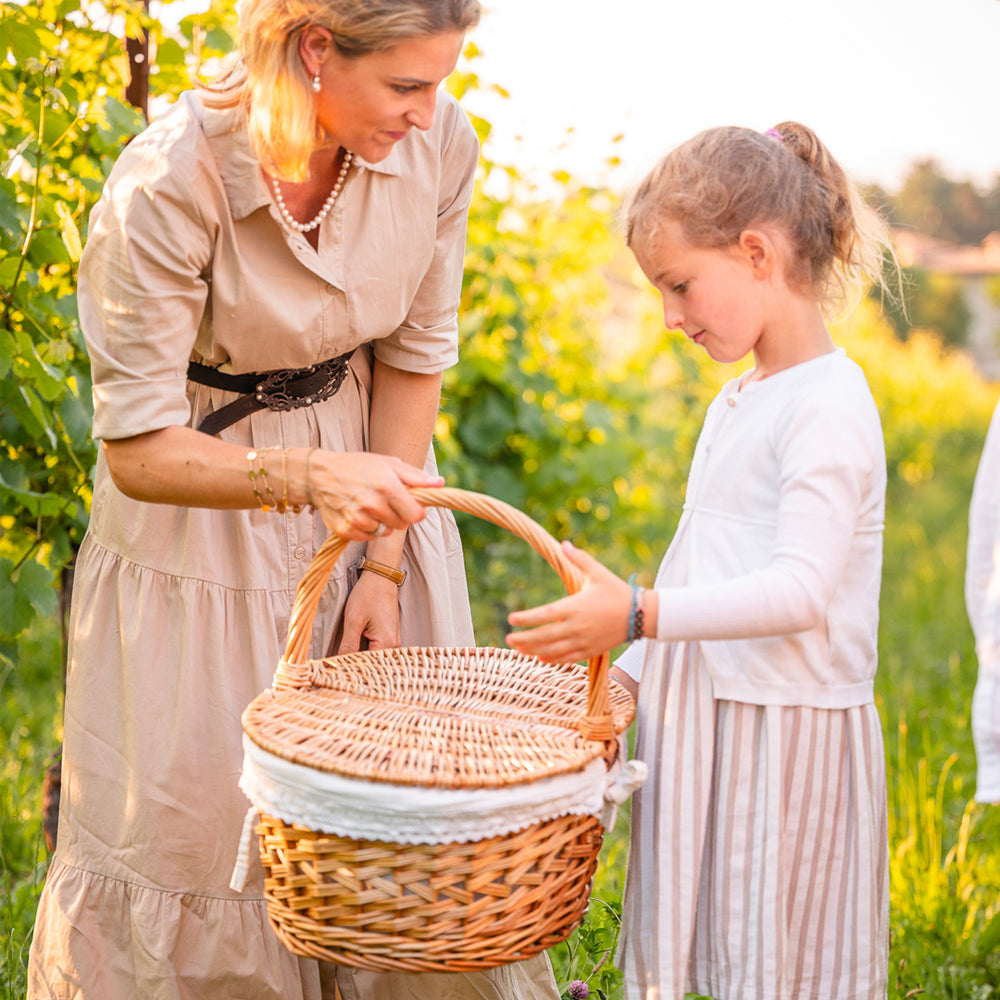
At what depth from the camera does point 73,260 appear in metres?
2.21

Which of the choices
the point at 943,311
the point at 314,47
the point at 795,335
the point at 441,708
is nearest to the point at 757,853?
the point at 441,708

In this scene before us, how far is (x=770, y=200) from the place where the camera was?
1.58 meters

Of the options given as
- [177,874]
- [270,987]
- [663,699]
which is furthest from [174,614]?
[663,699]

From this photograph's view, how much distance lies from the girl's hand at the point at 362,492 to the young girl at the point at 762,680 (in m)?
0.43

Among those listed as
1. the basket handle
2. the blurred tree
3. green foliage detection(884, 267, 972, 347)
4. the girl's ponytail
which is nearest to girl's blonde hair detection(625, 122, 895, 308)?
the girl's ponytail

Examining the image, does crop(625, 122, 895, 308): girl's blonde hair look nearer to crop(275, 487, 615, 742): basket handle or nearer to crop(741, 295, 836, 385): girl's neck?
crop(741, 295, 836, 385): girl's neck

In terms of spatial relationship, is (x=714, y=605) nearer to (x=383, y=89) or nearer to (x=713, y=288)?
(x=713, y=288)

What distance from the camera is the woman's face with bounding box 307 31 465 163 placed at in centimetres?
156

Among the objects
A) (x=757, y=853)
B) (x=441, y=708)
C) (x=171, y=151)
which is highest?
(x=171, y=151)

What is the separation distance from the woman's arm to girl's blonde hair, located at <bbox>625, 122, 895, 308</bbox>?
54 centimetres

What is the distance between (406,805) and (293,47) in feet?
3.54

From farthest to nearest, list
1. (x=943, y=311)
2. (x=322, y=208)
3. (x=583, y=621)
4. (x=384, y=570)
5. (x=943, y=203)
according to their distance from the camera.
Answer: (x=943, y=203)
(x=943, y=311)
(x=384, y=570)
(x=322, y=208)
(x=583, y=621)

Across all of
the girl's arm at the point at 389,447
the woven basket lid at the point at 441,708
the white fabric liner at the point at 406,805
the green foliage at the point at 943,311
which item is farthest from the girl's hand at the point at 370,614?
the green foliage at the point at 943,311

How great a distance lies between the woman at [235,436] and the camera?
158 cm
